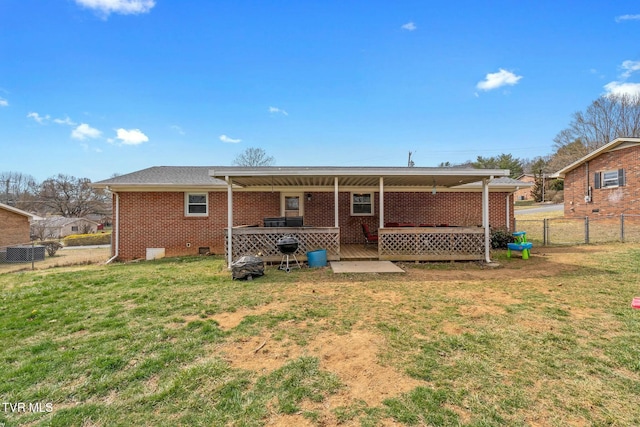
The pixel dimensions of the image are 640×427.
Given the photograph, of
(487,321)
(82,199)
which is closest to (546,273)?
(487,321)

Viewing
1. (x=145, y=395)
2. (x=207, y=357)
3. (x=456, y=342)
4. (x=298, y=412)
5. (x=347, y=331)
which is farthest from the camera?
(x=347, y=331)

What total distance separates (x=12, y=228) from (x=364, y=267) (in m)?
29.3

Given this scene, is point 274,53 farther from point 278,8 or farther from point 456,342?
point 456,342

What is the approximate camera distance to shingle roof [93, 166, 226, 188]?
998 centimetres

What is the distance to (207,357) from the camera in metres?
3.01

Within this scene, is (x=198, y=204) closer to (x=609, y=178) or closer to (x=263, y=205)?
(x=263, y=205)

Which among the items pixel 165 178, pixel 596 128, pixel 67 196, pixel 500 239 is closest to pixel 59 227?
pixel 67 196

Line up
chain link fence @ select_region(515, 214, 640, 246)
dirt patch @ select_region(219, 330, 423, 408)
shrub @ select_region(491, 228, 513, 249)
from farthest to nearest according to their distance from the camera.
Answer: chain link fence @ select_region(515, 214, 640, 246)
shrub @ select_region(491, 228, 513, 249)
dirt patch @ select_region(219, 330, 423, 408)

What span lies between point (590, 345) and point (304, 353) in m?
3.23

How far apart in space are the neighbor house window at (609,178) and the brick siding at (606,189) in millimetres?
182

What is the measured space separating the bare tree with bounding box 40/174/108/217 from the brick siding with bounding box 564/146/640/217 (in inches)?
2115

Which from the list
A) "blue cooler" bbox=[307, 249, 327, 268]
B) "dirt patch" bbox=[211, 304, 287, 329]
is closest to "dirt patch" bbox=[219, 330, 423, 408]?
"dirt patch" bbox=[211, 304, 287, 329]

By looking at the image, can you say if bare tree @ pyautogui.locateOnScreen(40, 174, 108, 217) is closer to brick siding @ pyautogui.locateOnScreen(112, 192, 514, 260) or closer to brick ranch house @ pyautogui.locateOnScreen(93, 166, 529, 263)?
brick ranch house @ pyautogui.locateOnScreen(93, 166, 529, 263)

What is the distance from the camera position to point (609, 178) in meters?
16.2
